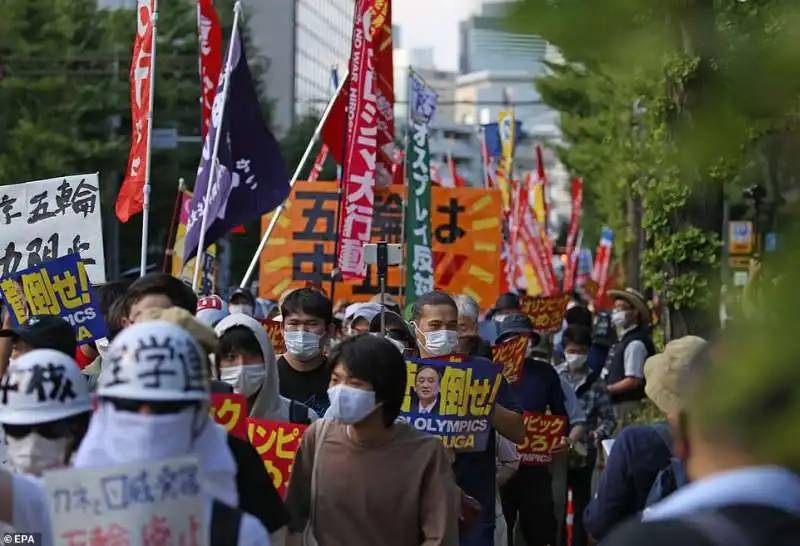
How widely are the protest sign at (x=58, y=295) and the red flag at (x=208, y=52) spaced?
11.7 ft

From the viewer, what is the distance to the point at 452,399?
6.45 meters

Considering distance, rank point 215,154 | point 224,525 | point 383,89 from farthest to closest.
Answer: point 383,89 → point 215,154 → point 224,525

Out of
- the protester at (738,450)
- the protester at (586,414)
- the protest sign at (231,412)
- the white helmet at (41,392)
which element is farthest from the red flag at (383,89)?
the protester at (738,450)

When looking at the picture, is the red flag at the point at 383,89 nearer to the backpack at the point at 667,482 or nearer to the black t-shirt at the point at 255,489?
the backpack at the point at 667,482

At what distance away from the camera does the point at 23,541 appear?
320 cm

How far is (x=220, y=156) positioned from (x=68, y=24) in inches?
1370

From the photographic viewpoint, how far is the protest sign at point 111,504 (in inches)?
109

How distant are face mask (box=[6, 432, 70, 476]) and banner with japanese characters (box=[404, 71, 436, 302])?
27.9 feet

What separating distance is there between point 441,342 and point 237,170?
377cm

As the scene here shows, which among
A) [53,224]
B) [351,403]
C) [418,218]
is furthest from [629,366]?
A: [351,403]

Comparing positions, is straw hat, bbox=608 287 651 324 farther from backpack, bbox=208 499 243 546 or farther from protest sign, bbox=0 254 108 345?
backpack, bbox=208 499 243 546

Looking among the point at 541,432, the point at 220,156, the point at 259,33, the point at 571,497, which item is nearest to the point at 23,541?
the point at 541,432

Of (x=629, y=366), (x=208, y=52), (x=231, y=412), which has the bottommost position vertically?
(x=629, y=366)

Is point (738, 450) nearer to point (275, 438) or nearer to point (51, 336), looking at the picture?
point (275, 438)
